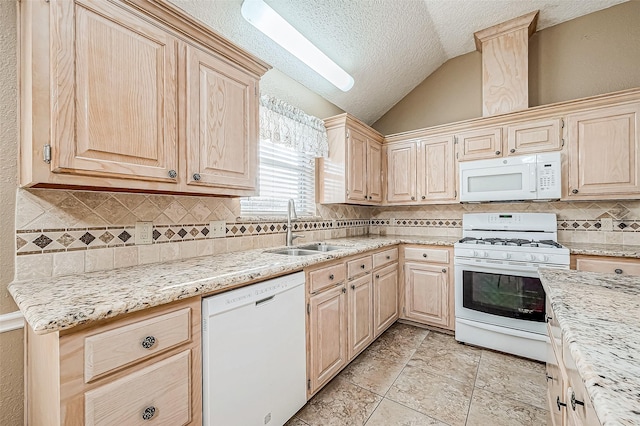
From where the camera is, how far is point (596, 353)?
1.92 feet

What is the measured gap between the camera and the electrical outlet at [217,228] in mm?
1897

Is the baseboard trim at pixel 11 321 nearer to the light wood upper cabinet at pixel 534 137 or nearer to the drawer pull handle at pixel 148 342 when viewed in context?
the drawer pull handle at pixel 148 342

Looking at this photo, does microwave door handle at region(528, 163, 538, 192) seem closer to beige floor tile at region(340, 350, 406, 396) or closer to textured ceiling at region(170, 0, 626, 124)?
textured ceiling at region(170, 0, 626, 124)

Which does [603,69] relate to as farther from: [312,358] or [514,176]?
[312,358]

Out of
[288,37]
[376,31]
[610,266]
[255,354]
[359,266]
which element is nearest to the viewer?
[255,354]

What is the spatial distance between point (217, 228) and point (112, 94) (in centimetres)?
98

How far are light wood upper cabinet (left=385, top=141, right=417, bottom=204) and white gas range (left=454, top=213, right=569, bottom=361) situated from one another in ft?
2.79

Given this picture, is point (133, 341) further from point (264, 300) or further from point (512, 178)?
point (512, 178)

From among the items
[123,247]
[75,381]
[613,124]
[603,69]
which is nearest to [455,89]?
[603,69]

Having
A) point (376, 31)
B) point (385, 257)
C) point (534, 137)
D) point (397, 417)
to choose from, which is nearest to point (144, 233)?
point (397, 417)

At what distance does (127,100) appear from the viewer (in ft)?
3.97

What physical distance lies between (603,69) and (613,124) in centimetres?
71

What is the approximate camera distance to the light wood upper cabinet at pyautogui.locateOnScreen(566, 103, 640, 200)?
7.38ft

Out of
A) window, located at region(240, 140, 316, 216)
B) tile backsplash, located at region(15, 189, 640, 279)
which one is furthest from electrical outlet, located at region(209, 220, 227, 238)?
window, located at region(240, 140, 316, 216)
